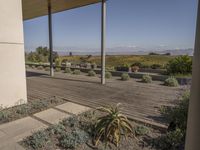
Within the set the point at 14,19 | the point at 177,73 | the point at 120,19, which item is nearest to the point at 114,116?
the point at 14,19

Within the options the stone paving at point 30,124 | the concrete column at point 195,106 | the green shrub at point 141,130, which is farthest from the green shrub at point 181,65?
the concrete column at point 195,106

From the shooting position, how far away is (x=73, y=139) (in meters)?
2.30

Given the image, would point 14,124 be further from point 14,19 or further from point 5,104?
point 14,19

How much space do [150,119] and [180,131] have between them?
807mm

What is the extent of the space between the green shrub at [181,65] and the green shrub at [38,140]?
7328 millimetres

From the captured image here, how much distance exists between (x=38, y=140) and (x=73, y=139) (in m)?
0.51

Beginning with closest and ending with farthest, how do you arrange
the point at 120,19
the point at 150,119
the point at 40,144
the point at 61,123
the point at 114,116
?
1. the point at 40,144
2. the point at 114,116
3. the point at 61,123
4. the point at 150,119
5. the point at 120,19

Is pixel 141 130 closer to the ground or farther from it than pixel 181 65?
closer to the ground

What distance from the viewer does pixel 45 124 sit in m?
2.88

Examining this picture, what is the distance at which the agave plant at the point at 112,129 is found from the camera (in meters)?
2.33

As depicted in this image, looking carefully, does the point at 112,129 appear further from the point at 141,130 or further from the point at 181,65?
the point at 181,65

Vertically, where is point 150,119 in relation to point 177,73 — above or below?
below

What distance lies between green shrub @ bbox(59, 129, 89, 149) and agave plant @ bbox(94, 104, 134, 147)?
0.19 metres

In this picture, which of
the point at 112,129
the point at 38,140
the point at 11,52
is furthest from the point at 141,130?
the point at 11,52
